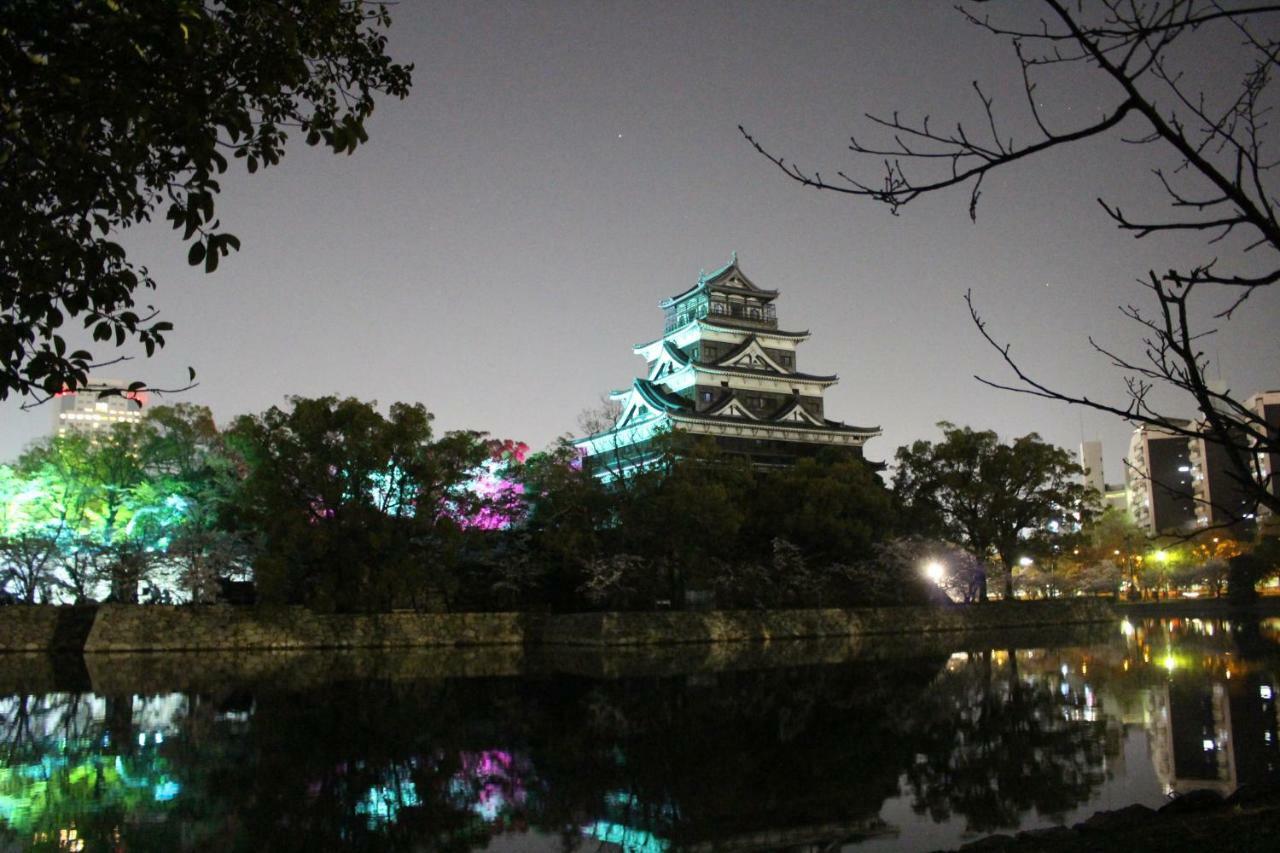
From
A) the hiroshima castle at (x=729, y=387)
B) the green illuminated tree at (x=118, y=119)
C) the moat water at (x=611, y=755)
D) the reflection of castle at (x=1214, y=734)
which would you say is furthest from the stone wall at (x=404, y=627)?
the green illuminated tree at (x=118, y=119)

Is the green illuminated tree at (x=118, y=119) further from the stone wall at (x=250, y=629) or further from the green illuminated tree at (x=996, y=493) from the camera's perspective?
the green illuminated tree at (x=996, y=493)

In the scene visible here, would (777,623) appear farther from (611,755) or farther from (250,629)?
(611,755)

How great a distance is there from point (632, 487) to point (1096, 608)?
23983 mm

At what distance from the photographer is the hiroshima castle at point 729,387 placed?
168 feet

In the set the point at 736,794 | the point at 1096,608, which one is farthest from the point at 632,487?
the point at 736,794

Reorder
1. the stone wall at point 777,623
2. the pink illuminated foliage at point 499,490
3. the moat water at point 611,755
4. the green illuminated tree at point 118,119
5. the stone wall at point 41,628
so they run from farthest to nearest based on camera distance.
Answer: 1. the pink illuminated foliage at point 499,490
2. the stone wall at point 777,623
3. the stone wall at point 41,628
4. the moat water at point 611,755
5. the green illuminated tree at point 118,119

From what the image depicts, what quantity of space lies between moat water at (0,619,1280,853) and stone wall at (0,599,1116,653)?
703cm

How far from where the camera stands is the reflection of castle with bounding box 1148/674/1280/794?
10203mm

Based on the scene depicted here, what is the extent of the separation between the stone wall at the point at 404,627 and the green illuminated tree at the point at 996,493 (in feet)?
16.6

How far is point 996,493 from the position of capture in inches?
1752

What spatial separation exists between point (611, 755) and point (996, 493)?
36.0m

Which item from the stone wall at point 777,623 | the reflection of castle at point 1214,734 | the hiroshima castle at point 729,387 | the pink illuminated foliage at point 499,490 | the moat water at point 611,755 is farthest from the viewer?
the hiroshima castle at point 729,387

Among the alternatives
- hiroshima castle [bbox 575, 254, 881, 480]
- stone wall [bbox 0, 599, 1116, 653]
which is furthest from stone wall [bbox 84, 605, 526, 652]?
hiroshima castle [bbox 575, 254, 881, 480]

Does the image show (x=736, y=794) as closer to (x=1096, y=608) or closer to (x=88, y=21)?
(x=88, y=21)
